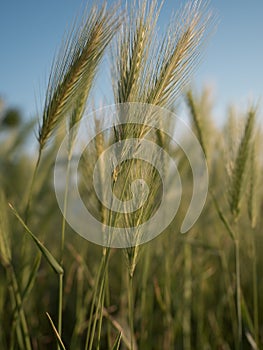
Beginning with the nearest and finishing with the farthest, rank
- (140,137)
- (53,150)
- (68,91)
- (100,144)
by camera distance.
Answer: (140,137), (68,91), (100,144), (53,150)

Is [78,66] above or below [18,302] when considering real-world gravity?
above

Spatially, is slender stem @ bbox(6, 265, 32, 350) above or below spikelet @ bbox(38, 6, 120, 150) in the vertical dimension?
below

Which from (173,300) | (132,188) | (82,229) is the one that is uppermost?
(132,188)

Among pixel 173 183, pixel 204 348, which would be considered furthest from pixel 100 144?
pixel 204 348

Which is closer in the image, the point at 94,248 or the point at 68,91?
the point at 68,91

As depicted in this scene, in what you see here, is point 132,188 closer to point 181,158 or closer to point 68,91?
point 68,91

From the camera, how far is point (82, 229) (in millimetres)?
1477

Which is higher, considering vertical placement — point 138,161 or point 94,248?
point 138,161

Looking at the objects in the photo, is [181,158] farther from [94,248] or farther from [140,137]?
[94,248]

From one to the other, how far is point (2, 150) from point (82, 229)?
3.31ft

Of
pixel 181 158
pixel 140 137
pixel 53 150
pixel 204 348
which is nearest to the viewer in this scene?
pixel 140 137

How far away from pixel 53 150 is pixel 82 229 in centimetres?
39

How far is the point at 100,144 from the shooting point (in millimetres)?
938

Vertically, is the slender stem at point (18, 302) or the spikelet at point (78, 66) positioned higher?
the spikelet at point (78, 66)
